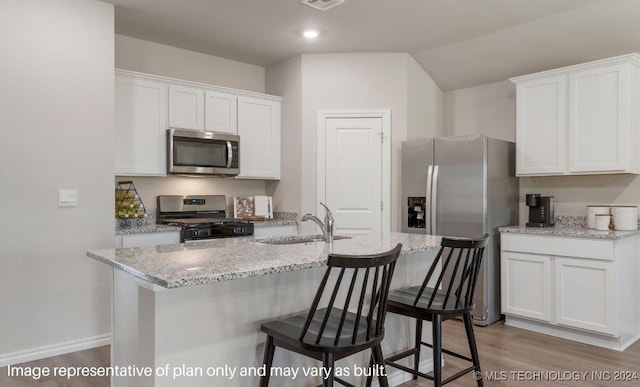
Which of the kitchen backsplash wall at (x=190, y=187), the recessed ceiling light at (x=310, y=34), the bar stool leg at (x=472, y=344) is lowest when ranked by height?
the bar stool leg at (x=472, y=344)

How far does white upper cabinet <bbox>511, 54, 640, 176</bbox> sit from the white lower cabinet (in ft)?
2.15

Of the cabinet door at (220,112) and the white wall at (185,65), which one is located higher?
the white wall at (185,65)

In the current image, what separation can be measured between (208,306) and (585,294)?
2.98 m

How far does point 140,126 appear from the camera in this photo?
3771mm

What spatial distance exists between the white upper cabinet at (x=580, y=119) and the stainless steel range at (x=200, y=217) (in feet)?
8.89

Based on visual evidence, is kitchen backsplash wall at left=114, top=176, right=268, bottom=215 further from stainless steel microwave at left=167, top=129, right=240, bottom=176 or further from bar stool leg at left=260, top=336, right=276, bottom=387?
bar stool leg at left=260, top=336, right=276, bottom=387

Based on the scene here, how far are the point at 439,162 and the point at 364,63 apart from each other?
4.37 feet

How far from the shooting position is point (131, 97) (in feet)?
12.2

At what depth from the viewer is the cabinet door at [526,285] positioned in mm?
3545

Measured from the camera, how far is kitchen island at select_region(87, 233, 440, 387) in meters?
1.65

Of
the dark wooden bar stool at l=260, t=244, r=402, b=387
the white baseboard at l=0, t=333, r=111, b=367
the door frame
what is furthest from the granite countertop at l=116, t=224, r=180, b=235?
the dark wooden bar stool at l=260, t=244, r=402, b=387

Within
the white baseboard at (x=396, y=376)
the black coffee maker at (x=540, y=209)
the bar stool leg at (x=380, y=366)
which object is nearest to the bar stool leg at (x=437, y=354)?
the bar stool leg at (x=380, y=366)

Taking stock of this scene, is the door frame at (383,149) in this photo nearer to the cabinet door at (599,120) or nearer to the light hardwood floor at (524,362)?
the light hardwood floor at (524,362)

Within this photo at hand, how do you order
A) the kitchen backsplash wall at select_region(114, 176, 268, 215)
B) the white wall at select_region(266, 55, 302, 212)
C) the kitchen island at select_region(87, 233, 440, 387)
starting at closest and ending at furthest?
the kitchen island at select_region(87, 233, 440, 387)
the kitchen backsplash wall at select_region(114, 176, 268, 215)
the white wall at select_region(266, 55, 302, 212)
